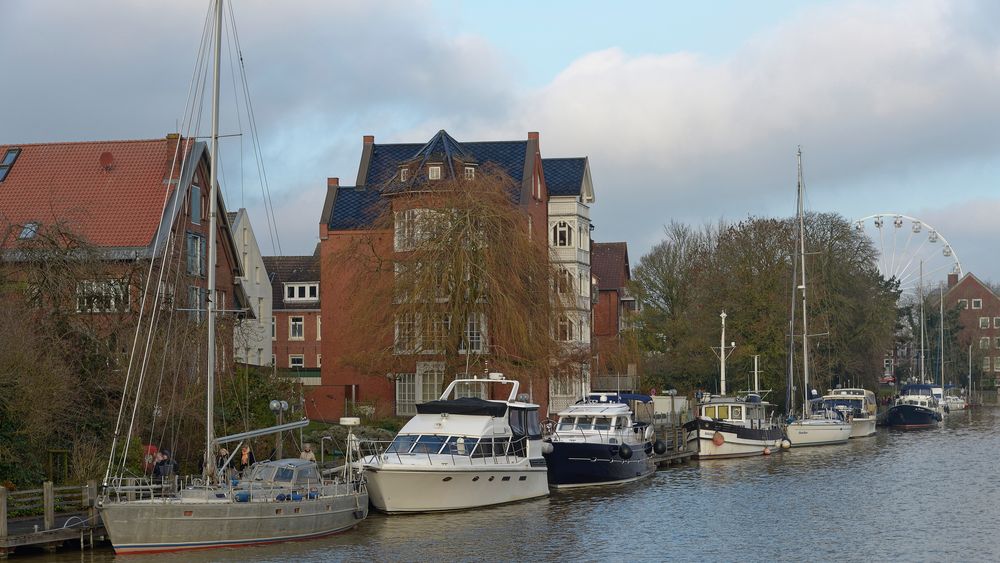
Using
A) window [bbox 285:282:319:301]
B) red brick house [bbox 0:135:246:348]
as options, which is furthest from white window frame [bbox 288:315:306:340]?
red brick house [bbox 0:135:246:348]

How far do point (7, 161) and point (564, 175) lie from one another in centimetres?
3178

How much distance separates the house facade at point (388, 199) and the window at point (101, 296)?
49.2ft

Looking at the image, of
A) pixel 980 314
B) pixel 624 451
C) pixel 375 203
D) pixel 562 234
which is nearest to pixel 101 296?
pixel 624 451

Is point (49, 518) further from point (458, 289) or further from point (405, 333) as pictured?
point (458, 289)

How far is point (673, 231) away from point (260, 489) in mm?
74588

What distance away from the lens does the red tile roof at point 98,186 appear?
178 feet

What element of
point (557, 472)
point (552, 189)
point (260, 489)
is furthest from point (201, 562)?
point (552, 189)

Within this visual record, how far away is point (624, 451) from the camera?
164 ft

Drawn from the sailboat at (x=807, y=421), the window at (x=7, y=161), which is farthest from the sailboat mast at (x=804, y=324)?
the window at (x=7, y=161)

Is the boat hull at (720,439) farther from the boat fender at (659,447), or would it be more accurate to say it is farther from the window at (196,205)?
the window at (196,205)

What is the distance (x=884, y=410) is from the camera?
359 feet

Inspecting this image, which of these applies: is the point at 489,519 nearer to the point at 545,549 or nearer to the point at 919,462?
the point at 545,549

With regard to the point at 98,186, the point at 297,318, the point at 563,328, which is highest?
the point at 98,186

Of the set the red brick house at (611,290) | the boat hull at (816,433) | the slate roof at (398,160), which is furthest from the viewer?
the red brick house at (611,290)
